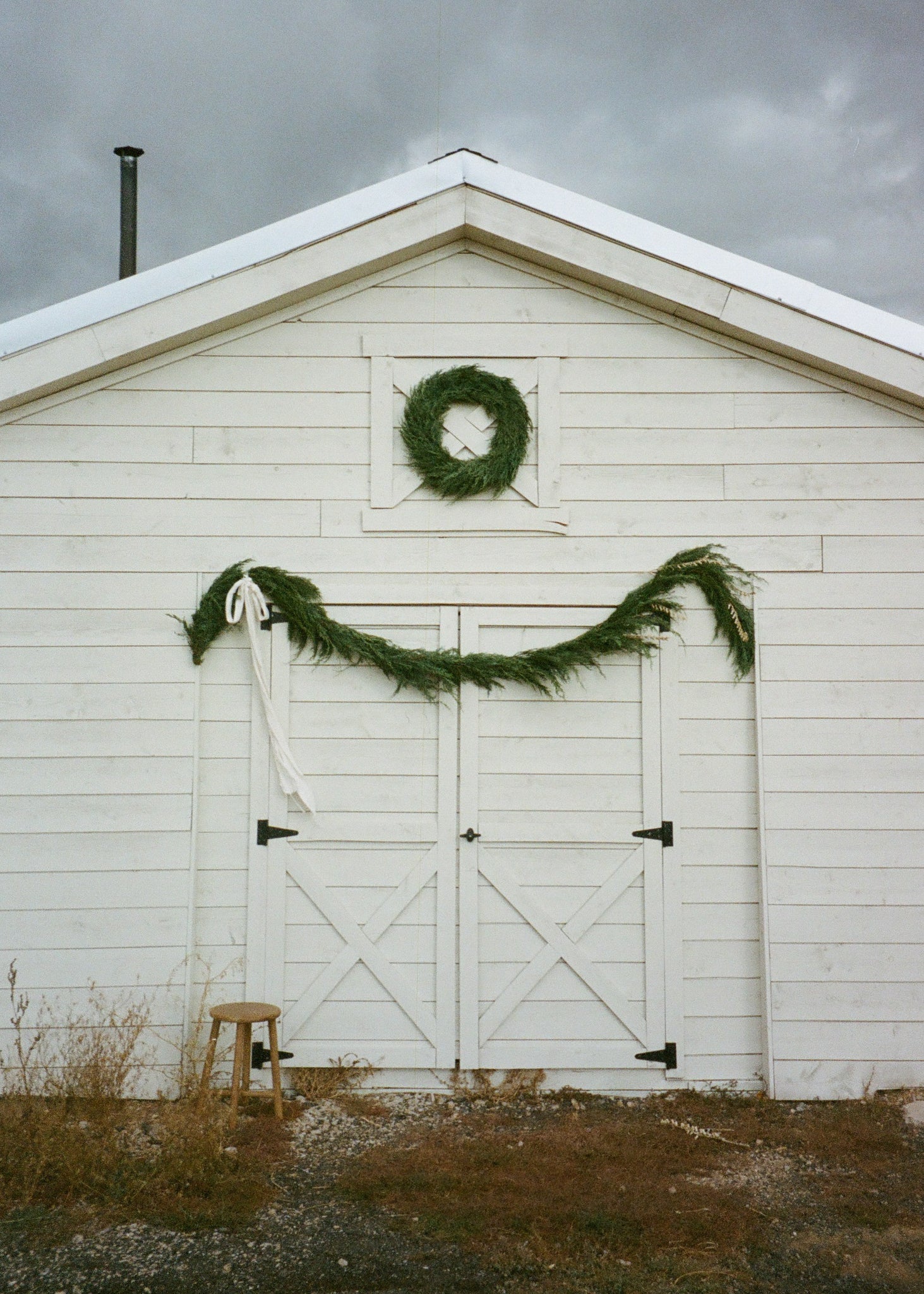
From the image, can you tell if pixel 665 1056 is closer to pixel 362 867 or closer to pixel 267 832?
pixel 362 867

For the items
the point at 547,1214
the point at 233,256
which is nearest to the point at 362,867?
the point at 547,1214

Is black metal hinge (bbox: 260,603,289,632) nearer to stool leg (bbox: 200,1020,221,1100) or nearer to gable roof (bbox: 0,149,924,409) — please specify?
gable roof (bbox: 0,149,924,409)

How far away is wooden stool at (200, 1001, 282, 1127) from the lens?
15.8 feet

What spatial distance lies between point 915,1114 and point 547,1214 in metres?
2.18

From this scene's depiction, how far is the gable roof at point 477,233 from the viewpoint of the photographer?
17.6 ft

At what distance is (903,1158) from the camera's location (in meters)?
4.73

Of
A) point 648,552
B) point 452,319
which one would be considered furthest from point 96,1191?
point 452,319

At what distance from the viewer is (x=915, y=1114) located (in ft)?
16.9

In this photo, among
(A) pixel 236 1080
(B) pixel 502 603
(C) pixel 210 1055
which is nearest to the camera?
(A) pixel 236 1080

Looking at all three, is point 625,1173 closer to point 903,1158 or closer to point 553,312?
point 903,1158

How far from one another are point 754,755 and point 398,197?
11.5 ft

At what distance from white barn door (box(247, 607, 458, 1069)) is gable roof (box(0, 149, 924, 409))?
Result: 1.70 m

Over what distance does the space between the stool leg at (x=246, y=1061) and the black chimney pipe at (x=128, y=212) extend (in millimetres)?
6064

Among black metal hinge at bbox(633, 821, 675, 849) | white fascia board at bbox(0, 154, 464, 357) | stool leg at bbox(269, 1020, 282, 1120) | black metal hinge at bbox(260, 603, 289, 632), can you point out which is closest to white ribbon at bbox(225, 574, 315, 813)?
black metal hinge at bbox(260, 603, 289, 632)
